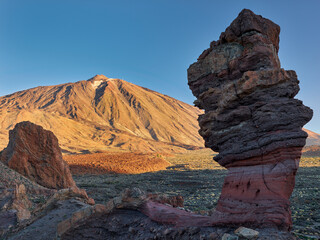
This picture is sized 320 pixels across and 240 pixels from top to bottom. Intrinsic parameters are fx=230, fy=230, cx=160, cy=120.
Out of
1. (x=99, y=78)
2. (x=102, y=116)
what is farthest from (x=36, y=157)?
(x=99, y=78)

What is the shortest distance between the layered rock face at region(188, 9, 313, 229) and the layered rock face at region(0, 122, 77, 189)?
14.7 meters

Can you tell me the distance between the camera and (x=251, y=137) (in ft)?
18.8

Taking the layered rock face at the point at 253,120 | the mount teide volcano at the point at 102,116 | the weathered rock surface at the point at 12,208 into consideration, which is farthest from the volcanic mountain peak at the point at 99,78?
the layered rock face at the point at 253,120

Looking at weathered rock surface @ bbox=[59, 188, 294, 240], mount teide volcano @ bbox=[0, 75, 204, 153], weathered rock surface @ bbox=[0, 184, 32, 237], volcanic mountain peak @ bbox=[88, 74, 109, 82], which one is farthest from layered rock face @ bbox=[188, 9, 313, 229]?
volcanic mountain peak @ bbox=[88, 74, 109, 82]

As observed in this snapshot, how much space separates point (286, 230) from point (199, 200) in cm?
1140

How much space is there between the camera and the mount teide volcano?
81750mm

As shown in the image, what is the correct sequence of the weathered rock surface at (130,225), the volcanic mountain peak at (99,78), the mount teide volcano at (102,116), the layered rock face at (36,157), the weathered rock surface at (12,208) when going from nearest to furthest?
1. the weathered rock surface at (130,225)
2. the weathered rock surface at (12,208)
3. the layered rock face at (36,157)
4. the mount teide volcano at (102,116)
5. the volcanic mountain peak at (99,78)

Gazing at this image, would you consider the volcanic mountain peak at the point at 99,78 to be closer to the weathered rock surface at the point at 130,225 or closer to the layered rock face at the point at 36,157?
the layered rock face at the point at 36,157

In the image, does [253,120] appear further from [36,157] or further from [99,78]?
[99,78]

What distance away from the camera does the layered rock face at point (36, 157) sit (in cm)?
1709

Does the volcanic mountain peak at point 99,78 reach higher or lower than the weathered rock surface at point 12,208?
higher

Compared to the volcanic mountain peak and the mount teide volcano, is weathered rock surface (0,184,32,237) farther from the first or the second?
the volcanic mountain peak

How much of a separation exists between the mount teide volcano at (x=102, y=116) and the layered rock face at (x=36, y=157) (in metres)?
50.7

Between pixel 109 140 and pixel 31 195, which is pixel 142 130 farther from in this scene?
pixel 31 195
